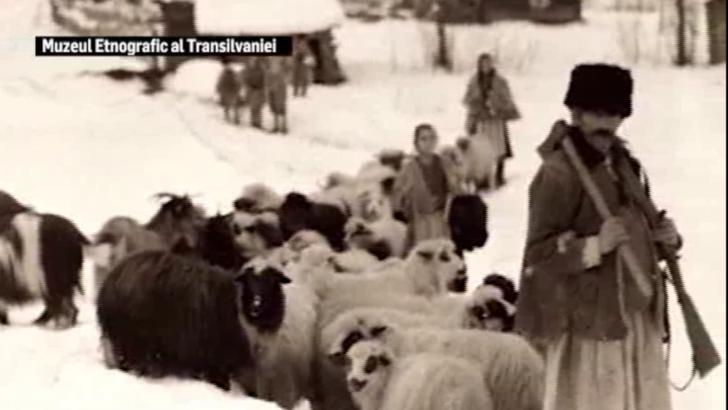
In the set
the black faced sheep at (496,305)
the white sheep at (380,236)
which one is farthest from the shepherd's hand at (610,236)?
the white sheep at (380,236)

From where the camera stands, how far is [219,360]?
192cm

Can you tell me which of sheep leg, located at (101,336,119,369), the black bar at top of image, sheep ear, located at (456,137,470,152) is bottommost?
sheep leg, located at (101,336,119,369)

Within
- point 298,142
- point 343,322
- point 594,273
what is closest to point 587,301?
point 594,273

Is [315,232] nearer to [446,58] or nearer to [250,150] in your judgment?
[250,150]

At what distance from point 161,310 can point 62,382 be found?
14 centimetres

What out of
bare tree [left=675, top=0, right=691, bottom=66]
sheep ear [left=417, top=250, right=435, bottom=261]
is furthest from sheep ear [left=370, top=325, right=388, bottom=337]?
bare tree [left=675, top=0, right=691, bottom=66]

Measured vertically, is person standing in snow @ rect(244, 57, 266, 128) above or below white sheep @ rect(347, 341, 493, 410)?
above

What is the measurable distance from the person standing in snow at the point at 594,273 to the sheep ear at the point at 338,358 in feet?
0.69

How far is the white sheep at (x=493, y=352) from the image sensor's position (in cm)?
187

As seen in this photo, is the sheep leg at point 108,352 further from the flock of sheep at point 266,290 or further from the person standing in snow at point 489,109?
the person standing in snow at point 489,109

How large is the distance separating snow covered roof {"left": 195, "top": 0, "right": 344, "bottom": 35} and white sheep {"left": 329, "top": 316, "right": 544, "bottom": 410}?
374mm

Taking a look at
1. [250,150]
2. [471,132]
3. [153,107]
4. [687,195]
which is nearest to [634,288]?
[687,195]

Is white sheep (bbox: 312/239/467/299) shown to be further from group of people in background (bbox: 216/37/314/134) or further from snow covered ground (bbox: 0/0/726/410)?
group of people in background (bbox: 216/37/314/134)

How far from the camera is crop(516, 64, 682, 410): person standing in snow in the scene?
1.86 m
